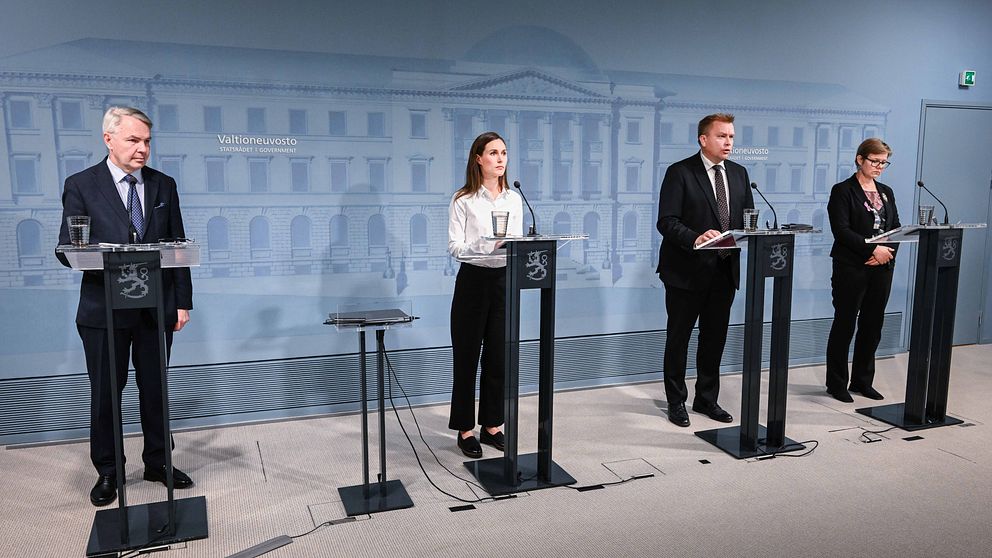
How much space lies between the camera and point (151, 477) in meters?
3.54

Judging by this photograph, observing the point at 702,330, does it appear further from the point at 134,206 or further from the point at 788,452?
the point at 134,206

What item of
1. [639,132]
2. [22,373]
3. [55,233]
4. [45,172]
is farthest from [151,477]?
[639,132]

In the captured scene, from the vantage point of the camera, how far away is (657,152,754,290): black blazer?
416 centimetres

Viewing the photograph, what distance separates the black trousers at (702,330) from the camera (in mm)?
4320

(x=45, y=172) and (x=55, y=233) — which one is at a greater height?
(x=45, y=172)

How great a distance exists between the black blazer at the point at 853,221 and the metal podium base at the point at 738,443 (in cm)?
137

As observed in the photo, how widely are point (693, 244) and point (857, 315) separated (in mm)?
1813

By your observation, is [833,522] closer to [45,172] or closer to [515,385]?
[515,385]

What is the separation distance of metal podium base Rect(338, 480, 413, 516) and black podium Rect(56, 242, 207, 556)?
2.00 feet

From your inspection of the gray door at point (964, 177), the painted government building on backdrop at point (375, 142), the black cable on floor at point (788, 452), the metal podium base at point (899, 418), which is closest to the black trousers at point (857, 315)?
the metal podium base at point (899, 418)

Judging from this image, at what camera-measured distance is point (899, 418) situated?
14.6 feet

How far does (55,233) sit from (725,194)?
3765 millimetres

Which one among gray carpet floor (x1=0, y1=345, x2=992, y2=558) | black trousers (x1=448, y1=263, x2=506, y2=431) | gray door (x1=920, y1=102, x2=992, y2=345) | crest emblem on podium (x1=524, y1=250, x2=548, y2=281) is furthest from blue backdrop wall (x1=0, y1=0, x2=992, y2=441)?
crest emblem on podium (x1=524, y1=250, x2=548, y2=281)

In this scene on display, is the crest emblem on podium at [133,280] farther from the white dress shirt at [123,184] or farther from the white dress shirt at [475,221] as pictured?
the white dress shirt at [475,221]
